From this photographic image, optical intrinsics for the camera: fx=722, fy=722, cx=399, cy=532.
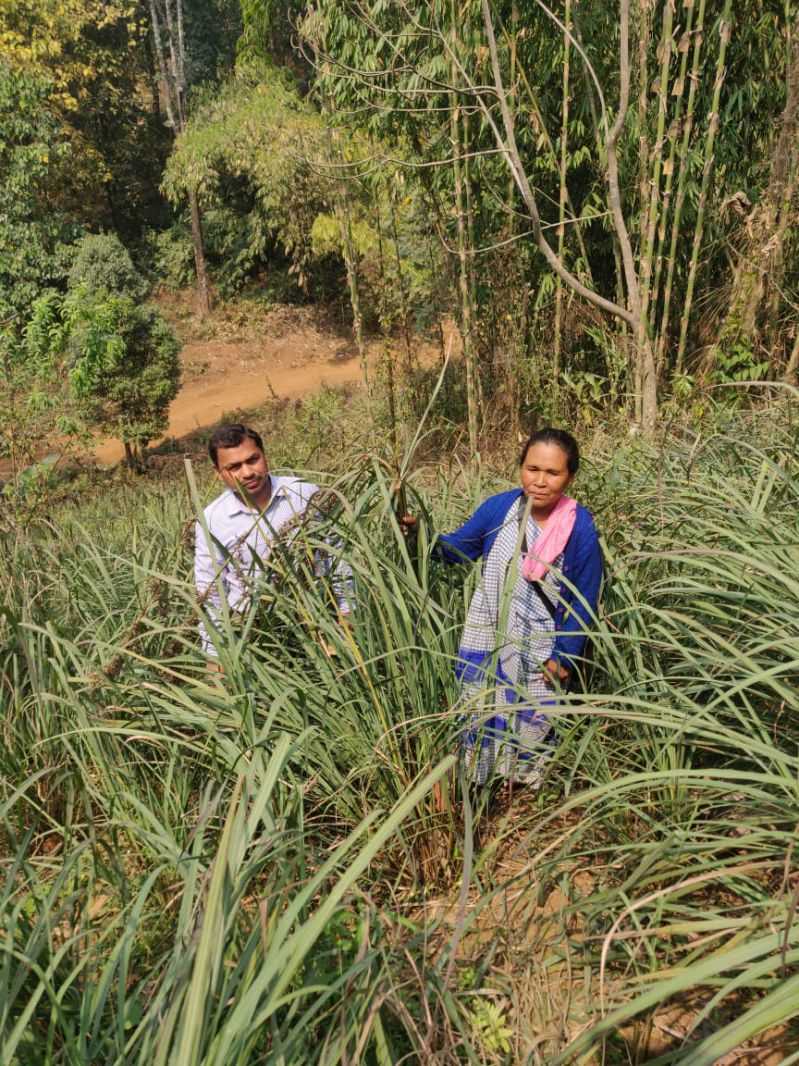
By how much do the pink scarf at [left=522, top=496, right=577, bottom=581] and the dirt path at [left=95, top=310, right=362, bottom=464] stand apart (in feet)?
36.4

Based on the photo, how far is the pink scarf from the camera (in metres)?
1.76

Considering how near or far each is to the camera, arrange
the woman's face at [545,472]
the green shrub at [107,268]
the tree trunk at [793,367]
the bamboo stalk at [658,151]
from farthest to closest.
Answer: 1. the green shrub at [107,268]
2. the tree trunk at [793,367]
3. the bamboo stalk at [658,151]
4. the woman's face at [545,472]

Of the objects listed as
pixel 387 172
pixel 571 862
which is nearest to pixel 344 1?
pixel 387 172

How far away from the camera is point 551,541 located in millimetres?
1775

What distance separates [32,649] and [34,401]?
5811 millimetres

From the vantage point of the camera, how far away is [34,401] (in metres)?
6.84

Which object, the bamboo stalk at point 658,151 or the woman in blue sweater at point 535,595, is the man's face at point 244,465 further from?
the bamboo stalk at point 658,151

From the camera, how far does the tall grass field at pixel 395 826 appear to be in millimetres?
1005

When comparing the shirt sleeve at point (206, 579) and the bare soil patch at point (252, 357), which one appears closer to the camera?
the shirt sleeve at point (206, 579)

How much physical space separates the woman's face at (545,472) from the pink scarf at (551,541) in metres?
0.05

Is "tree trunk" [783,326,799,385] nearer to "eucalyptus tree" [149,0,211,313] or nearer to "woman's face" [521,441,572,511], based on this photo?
"woman's face" [521,441,572,511]

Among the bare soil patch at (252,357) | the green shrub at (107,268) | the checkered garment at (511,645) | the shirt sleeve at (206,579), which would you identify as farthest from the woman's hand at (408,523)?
the green shrub at (107,268)

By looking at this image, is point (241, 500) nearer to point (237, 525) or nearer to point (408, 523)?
point (237, 525)

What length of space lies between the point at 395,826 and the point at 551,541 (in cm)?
95
